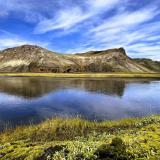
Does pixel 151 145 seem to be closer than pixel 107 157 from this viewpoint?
No

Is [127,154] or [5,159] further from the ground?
[127,154]

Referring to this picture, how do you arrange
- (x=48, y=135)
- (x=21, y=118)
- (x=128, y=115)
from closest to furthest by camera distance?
(x=48, y=135), (x=21, y=118), (x=128, y=115)

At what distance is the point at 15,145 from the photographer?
14.1m

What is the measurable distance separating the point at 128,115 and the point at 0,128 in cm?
1512

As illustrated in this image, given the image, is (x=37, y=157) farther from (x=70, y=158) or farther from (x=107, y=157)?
(x=107, y=157)

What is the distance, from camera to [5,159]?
456 inches

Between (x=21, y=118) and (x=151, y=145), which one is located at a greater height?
(x=151, y=145)

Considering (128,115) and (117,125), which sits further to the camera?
(128,115)

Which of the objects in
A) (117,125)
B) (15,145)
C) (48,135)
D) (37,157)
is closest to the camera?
(37,157)

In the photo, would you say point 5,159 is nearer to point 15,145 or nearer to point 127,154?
point 15,145

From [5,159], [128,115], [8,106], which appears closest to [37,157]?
[5,159]

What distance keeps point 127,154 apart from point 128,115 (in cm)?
1824

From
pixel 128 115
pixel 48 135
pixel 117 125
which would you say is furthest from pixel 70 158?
pixel 128 115

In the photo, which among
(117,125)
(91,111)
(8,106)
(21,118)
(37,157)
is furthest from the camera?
(8,106)
